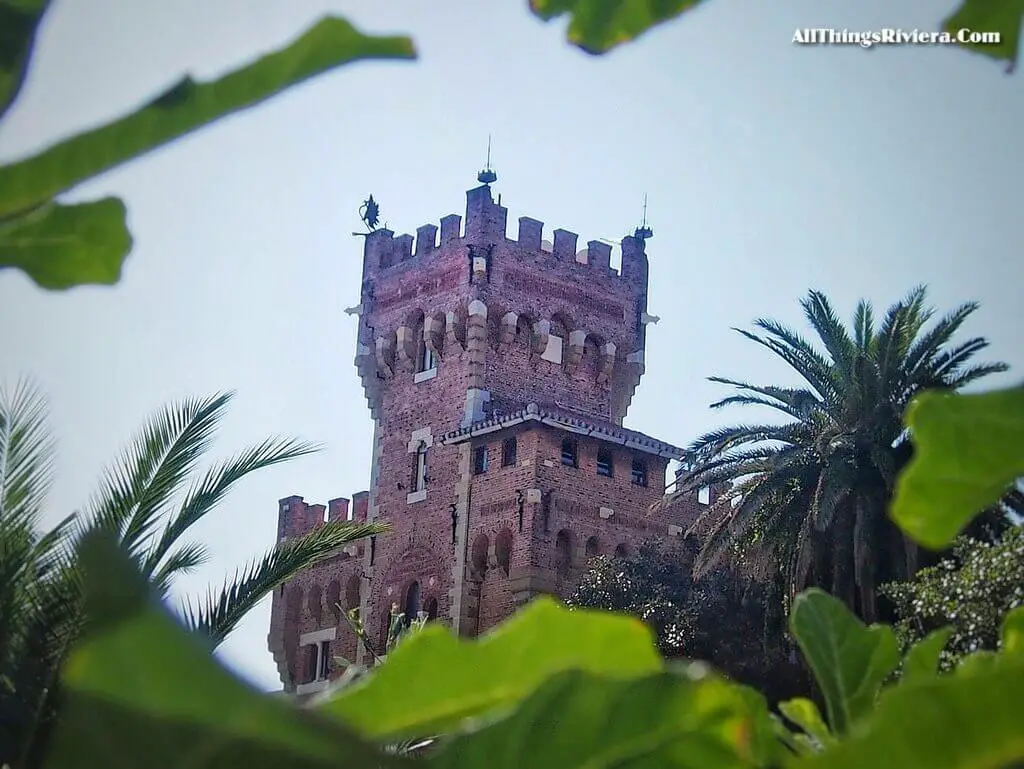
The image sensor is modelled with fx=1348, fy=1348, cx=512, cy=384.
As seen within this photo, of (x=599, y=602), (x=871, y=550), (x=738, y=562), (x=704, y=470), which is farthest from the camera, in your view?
(x=599, y=602)

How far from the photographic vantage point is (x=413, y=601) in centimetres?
2647

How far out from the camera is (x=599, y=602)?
853 inches

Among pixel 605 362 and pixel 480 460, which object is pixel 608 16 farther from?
pixel 605 362

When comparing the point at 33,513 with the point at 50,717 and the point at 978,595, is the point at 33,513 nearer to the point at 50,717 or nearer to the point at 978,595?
the point at 50,717

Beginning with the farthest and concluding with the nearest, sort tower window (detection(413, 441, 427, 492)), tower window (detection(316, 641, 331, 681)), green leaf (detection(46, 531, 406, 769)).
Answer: tower window (detection(316, 641, 331, 681))
tower window (detection(413, 441, 427, 492))
green leaf (detection(46, 531, 406, 769))

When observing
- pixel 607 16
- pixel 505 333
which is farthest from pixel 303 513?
pixel 607 16

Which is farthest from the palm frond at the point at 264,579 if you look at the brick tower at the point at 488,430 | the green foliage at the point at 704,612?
the brick tower at the point at 488,430

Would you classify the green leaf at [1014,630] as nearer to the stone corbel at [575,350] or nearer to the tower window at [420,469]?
the tower window at [420,469]

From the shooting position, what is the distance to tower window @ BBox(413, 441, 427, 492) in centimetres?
2683

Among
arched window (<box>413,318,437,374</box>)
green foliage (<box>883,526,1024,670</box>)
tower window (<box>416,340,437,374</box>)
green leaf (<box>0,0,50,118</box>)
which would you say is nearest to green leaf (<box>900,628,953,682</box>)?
green leaf (<box>0,0,50,118</box>)

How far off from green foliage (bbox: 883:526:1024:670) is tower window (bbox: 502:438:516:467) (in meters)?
11.0

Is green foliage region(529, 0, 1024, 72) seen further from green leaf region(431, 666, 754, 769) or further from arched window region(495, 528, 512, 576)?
arched window region(495, 528, 512, 576)

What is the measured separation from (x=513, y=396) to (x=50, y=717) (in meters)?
22.1

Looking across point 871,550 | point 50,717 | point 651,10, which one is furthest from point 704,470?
point 651,10
